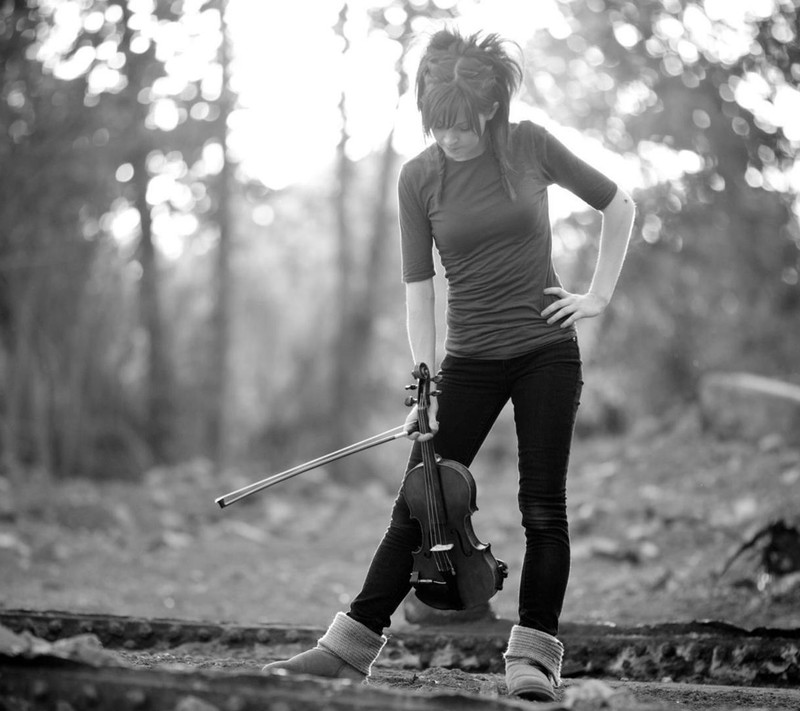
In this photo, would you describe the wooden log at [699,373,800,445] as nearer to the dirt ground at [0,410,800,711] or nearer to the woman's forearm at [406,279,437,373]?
the dirt ground at [0,410,800,711]

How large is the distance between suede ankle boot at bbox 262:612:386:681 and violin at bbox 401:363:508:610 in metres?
0.20

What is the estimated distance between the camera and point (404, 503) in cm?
296

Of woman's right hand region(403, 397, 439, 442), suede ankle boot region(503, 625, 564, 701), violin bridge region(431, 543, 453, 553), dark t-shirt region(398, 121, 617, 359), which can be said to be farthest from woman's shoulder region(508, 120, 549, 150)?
suede ankle boot region(503, 625, 564, 701)

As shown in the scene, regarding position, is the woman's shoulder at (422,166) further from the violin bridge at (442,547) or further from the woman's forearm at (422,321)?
the violin bridge at (442,547)

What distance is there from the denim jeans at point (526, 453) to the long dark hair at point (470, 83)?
0.49 m

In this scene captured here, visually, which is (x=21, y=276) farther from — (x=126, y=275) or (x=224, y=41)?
(x=224, y=41)

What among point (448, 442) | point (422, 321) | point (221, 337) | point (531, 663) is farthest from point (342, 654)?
point (221, 337)

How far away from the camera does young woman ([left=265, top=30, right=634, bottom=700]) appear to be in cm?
279

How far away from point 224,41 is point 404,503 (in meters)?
7.44

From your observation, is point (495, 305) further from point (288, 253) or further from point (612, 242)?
point (288, 253)

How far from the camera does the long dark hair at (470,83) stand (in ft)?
8.95

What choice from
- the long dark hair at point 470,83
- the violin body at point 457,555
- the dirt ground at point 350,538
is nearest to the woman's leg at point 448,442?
the violin body at point 457,555

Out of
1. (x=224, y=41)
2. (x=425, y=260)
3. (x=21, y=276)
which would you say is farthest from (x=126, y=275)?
(x=425, y=260)

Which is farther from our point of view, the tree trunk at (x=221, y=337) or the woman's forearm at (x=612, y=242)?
the tree trunk at (x=221, y=337)
